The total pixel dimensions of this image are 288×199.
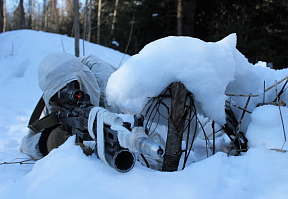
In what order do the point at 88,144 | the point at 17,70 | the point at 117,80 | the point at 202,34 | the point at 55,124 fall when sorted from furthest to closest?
the point at 202,34 < the point at 17,70 < the point at 55,124 < the point at 88,144 < the point at 117,80

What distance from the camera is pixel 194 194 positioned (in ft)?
2.69

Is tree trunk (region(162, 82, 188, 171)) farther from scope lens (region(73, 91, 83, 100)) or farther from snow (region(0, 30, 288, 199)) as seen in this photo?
scope lens (region(73, 91, 83, 100))

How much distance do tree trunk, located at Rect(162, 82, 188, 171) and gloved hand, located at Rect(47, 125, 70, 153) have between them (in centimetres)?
138

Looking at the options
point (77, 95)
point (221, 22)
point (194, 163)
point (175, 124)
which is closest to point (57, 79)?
point (77, 95)

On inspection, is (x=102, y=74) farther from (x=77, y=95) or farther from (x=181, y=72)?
(x=181, y=72)

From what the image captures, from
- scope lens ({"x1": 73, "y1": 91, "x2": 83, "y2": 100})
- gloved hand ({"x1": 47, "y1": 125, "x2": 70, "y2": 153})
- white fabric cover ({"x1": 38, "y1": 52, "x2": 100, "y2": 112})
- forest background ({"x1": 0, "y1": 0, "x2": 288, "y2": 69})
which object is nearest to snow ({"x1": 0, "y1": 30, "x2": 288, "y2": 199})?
scope lens ({"x1": 73, "y1": 91, "x2": 83, "y2": 100})

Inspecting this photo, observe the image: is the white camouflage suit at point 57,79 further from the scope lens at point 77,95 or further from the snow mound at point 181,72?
the snow mound at point 181,72

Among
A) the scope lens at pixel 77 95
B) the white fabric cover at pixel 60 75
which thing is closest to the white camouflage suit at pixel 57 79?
the white fabric cover at pixel 60 75

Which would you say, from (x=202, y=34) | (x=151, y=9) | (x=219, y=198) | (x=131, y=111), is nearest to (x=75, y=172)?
(x=131, y=111)

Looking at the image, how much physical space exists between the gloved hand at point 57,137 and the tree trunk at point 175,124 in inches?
54.4

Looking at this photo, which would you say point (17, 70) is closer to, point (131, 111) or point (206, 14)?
point (131, 111)

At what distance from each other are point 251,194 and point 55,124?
2.12 meters

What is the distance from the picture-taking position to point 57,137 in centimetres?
215

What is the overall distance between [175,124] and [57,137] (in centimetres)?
161
